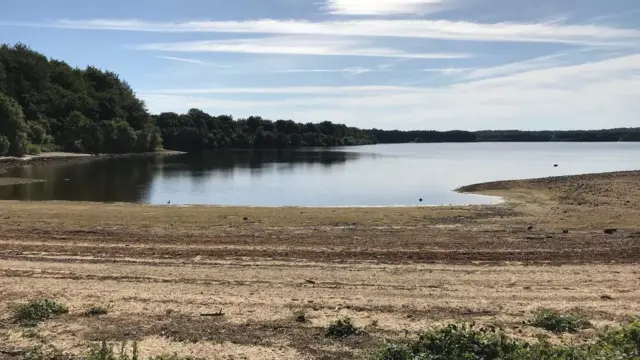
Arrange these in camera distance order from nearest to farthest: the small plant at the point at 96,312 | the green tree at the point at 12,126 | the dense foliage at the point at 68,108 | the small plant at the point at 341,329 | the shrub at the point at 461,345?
1. the shrub at the point at 461,345
2. the small plant at the point at 341,329
3. the small plant at the point at 96,312
4. the green tree at the point at 12,126
5. the dense foliage at the point at 68,108

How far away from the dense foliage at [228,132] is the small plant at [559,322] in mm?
151242

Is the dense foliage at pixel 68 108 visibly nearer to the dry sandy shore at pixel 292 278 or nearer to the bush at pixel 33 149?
the bush at pixel 33 149

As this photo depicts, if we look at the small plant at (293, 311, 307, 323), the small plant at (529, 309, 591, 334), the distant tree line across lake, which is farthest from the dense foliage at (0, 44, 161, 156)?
the small plant at (529, 309, 591, 334)

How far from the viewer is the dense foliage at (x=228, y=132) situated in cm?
15588

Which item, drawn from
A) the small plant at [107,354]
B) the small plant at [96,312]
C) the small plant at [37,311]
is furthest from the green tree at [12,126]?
the small plant at [107,354]

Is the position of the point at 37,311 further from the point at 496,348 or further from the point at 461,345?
the point at 496,348

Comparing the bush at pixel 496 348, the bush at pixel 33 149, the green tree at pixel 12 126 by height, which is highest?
the green tree at pixel 12 126

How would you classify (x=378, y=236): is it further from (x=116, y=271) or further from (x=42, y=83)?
(x=42, y=83)

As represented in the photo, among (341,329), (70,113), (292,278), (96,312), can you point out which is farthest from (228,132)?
(341,329)

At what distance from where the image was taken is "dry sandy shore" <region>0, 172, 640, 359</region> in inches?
280

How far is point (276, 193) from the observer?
42.2 metres

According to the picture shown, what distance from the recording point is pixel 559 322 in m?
7.34

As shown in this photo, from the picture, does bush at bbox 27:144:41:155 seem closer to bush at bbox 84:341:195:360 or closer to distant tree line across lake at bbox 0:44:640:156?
distant tree line across lake at bbox 0:44:640:156

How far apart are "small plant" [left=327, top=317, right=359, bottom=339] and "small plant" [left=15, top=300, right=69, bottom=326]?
3814 millimetres
